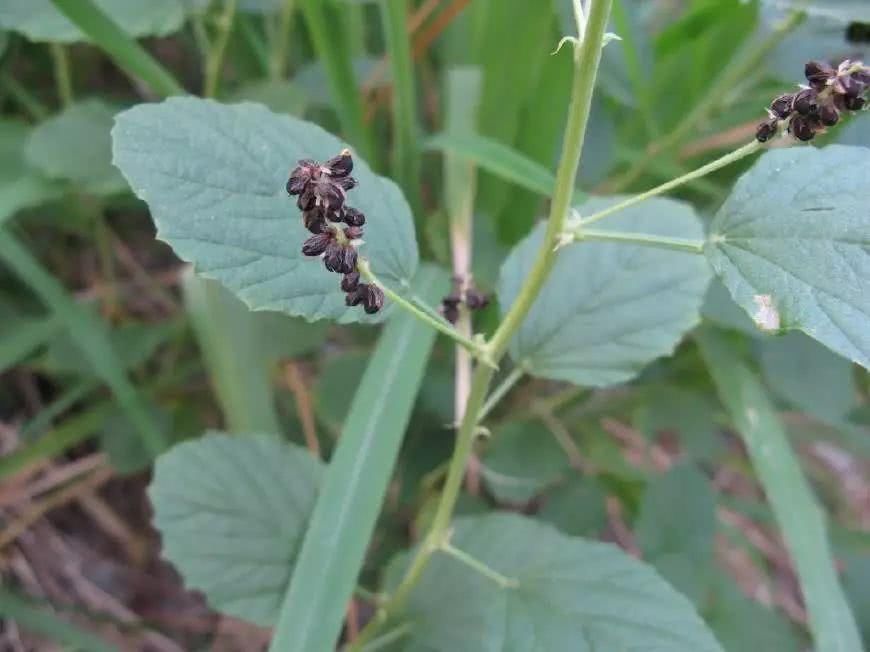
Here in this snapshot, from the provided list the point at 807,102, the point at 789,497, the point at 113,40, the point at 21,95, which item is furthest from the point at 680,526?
the point at 21,95

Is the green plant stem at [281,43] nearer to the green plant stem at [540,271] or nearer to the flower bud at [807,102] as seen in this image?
the green plant stem at [540,271]

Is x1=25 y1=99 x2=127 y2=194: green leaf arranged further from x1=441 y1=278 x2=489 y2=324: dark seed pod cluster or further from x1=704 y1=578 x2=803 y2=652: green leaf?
x1=704 y1=578 x2=803 y2=652: green leaf

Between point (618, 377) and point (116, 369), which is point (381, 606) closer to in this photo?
point (618, 377)

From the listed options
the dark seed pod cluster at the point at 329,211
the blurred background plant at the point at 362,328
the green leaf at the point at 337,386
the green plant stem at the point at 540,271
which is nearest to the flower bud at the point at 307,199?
the dark seed pod cluster at the point at 329,211

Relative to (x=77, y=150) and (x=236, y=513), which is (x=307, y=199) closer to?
(x=236, y=513)

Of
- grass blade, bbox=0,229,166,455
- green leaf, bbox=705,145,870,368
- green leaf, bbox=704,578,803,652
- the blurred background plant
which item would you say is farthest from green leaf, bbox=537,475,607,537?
green leaf, bbox=705,145,870,368
